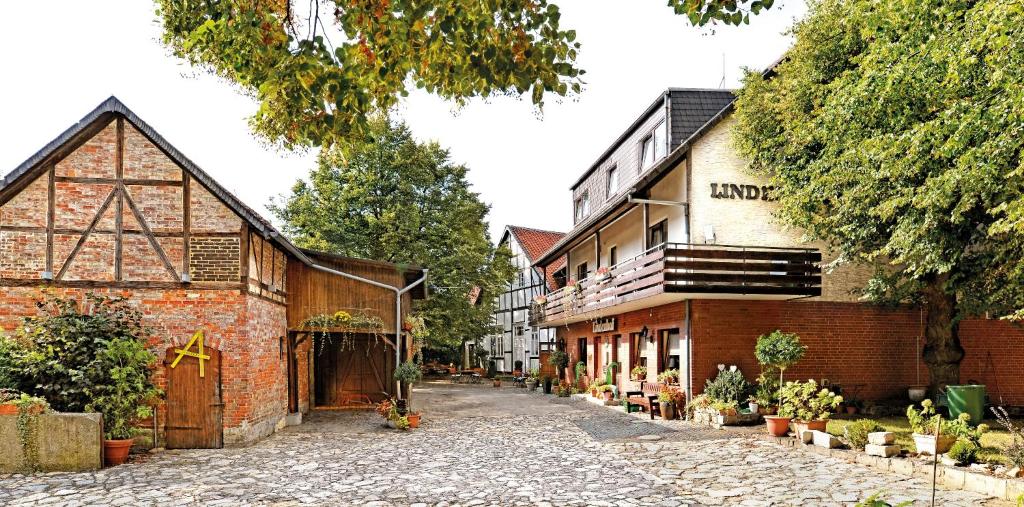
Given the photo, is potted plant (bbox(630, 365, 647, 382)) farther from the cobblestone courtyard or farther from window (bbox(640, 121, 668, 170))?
window (bbox(640, 121, 668, 170))

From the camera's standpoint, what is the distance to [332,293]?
1798cm

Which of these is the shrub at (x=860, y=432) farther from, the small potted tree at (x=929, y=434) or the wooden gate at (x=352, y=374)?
the wooden gate at (x=352, y=374)

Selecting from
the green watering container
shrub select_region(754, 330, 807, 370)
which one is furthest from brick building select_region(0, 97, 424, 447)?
the green watering container

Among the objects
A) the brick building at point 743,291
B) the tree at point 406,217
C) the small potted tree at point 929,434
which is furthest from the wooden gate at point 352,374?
the small potted tree at point 929,434

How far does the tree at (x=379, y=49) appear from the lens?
491cm

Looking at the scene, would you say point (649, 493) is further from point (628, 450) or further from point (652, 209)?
point (652, 209)

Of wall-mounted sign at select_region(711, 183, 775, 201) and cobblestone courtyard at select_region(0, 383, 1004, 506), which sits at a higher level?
wall-mounted sign at select_region(711, 183, 775, 201)

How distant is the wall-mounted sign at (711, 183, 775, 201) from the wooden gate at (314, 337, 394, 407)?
418 inches

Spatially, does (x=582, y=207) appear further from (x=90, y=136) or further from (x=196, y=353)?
(x=90, y=136)

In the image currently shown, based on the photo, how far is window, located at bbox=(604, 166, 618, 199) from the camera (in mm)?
24122

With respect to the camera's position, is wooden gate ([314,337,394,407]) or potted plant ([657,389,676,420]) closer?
potted plant ([657,389,676,420])

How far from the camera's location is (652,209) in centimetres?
1975

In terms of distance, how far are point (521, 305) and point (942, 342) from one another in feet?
85.3

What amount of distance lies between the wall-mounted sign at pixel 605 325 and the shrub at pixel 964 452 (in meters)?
13.5
